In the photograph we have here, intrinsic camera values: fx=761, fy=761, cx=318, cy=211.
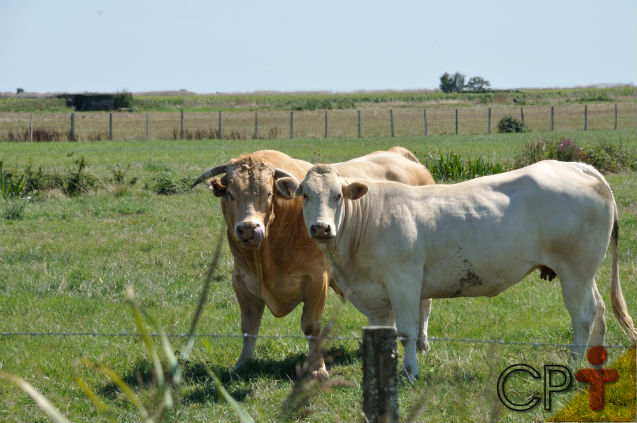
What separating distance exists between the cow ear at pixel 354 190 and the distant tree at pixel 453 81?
104 metres

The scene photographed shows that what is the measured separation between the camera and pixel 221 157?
2627 cm

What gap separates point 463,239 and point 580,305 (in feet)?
3.53

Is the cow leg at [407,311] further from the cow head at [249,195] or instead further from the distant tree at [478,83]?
the distant tree at [478,83]

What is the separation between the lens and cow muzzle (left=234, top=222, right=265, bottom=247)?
5992mm

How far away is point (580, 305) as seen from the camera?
611cm

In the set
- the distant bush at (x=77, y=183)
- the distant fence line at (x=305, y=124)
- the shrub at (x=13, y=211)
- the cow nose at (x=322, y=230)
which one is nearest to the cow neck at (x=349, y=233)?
the cow nose at (x=322, y=230)

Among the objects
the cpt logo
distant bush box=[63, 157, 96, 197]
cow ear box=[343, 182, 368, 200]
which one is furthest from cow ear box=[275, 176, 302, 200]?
distant bush box=[63, 157, 96, 197]

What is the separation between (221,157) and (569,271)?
21010 millimetres

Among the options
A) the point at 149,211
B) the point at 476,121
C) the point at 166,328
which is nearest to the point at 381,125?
the point at 476,121

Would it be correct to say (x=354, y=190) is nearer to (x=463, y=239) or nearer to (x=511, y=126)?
(x=463, y=239)

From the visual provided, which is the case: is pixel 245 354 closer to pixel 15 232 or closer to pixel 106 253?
pixel 106 253

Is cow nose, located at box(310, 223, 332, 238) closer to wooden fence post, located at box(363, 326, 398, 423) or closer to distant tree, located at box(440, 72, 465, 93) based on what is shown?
wooden fence post, located at box(363, 326, 398, 423)

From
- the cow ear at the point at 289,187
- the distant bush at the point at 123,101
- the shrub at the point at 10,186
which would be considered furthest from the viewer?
the distant bush at the point at 123,101

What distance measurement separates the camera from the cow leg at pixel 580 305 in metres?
6.08
